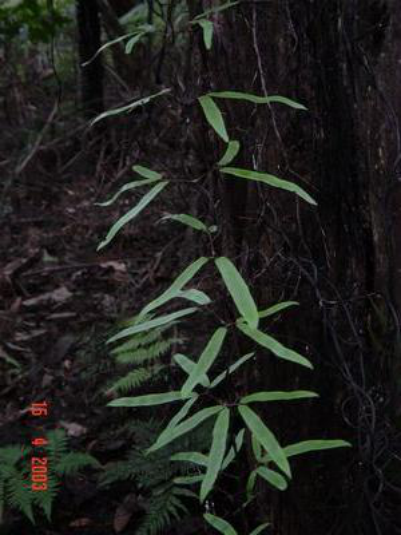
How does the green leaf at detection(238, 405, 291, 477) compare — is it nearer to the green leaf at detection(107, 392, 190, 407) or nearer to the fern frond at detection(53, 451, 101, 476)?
the green leaf at detection(107, 392, 190, 407)

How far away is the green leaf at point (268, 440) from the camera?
1.12m

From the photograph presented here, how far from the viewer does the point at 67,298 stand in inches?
139

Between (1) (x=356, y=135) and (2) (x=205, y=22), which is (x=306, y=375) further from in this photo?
(2) (x=205, y=22)

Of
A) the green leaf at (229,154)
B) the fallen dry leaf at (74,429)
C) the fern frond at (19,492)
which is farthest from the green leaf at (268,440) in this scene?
the fallen dry leaf at (74,429)

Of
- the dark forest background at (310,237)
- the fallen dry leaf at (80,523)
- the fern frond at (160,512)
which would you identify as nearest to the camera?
the dark forest background at (310,237)

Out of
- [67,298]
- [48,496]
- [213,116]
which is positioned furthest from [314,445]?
[67,298]

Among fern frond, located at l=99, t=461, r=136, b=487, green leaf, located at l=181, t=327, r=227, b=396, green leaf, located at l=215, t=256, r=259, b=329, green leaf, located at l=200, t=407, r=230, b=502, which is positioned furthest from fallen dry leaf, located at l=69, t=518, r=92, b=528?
green leaf, located at l=215, t=256, r=259, b=329

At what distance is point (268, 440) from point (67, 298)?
2.49 m

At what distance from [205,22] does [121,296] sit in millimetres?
2211

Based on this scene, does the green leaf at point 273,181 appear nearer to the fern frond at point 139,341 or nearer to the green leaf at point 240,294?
the green leaf at point 240,294

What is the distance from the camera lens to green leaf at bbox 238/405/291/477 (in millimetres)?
1115

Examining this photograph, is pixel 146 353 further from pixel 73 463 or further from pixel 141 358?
pixel 73 463

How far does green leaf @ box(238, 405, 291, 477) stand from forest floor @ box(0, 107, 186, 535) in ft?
3.07

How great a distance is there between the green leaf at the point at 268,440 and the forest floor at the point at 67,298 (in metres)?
0.94
